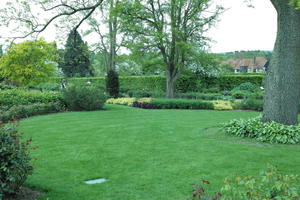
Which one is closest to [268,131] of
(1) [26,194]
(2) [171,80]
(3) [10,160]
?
(1) [26,194]

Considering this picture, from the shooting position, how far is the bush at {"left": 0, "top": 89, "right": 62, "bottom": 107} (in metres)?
13.5

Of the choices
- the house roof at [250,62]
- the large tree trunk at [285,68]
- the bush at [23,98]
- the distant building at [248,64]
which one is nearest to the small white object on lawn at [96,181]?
the large tree trunk at [285,68]

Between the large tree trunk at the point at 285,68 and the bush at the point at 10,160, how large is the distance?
6476mm

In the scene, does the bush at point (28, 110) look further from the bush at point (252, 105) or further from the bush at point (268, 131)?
the bush at point (252, 105)

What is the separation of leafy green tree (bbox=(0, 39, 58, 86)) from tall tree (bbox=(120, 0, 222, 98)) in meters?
5.43

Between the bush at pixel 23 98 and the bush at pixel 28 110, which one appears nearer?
the bush at pixel 28 110

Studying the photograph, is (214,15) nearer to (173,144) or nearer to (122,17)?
(122,17)

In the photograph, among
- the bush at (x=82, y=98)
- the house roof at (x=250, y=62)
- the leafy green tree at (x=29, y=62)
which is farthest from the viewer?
the house roof at (x=250, y=62)

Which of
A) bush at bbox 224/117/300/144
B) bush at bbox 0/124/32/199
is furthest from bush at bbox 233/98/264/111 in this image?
bush at bbox 0/124/32/199

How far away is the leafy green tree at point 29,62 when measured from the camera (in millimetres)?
17656

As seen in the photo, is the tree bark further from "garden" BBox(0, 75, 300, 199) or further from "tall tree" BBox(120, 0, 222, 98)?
"garden" BBox(0, 75, 300, 199)

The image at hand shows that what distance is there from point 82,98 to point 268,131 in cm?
985

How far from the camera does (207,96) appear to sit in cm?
2172

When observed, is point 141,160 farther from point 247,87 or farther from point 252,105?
point 247,87
